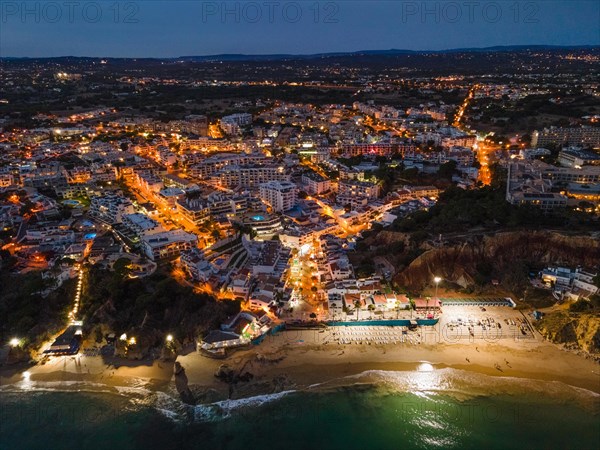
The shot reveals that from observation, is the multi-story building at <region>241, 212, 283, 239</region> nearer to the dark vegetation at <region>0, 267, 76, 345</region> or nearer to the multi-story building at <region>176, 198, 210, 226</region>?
the multi-story building at <region>176, 198, 210, 226</region>

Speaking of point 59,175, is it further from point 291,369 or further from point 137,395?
point 291,369

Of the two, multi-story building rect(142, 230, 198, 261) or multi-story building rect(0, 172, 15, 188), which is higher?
multi-story building rect(0, 172, 15, 188)

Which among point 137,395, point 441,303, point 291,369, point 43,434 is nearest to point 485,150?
point 441,303

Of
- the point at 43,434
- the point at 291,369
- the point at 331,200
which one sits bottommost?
the point at 43,434

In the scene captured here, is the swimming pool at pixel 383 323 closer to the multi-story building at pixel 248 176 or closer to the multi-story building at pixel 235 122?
the multi-story building at pixel 248 176

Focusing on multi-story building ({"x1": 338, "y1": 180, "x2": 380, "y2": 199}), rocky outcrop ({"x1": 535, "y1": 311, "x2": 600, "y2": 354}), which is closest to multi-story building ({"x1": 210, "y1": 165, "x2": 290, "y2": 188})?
multi-story building ({"x1": 338, "y1": 180, "x2": 380, "y2": 199})

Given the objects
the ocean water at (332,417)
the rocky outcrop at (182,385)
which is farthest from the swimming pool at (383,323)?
the rocky outcrop at (182,385)
